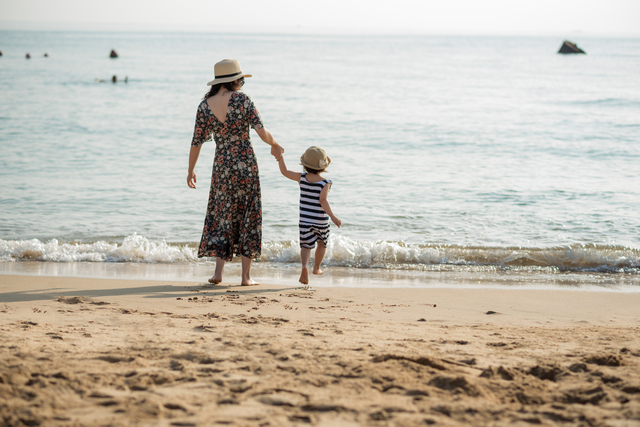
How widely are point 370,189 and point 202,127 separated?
5.73 meters

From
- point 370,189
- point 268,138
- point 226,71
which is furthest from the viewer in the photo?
point 370,189

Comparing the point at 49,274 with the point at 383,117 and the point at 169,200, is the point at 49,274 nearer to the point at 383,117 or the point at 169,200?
the point at 169,200

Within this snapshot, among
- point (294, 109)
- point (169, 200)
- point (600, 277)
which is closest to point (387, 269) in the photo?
point (600, 277)

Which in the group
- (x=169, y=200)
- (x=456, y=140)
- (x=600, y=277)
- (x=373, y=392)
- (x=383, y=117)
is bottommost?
(x=373, y=392)

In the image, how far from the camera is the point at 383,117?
1964 centimetres

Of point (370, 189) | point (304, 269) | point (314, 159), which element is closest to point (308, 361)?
point (304, 269)

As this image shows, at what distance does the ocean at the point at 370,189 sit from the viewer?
6.30 m

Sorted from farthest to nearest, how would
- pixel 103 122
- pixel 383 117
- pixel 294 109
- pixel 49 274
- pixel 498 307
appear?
1. pixel 294 109
2. pixel 383 117
3. pixel 103 122
4. pixel 49 274
5. pixel 498 307

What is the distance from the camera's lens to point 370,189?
9.97 m

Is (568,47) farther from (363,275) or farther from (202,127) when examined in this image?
(202,127)

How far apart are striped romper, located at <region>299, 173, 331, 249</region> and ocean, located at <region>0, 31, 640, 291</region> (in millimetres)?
756

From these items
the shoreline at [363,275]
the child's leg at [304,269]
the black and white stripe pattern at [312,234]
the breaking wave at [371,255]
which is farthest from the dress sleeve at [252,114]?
the breaking wave at [371,255]

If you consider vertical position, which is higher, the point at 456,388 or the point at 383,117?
the point at 383,117

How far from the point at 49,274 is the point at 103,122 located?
43.3ft
